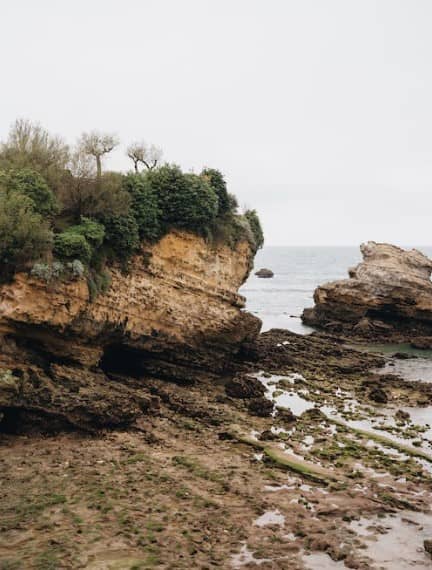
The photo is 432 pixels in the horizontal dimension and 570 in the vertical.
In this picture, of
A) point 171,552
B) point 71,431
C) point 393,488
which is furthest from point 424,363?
point 171,552

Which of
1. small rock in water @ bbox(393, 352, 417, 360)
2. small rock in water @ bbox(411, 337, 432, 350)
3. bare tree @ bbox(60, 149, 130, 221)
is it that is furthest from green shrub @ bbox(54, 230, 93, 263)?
small rock in water @ bbox(411, 337, 432, 350)

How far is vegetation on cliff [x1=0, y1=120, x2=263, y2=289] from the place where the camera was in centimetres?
2038

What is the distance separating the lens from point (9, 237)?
19.6 metres

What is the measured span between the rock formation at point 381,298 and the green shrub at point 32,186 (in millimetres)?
35916

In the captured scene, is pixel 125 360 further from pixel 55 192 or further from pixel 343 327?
pixel 343 327

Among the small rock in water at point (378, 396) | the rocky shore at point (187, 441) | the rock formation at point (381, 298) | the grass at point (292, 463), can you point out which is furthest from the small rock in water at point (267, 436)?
the rock formation at point (381, 298)

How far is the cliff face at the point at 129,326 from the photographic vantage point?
20344 mm

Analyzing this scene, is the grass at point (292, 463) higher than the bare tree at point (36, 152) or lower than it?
lower

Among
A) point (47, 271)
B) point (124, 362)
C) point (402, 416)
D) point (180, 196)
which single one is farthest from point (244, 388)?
point (47, 271)

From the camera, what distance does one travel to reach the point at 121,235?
25125mm

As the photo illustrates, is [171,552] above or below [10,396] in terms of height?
below

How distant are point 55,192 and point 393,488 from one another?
1858cm

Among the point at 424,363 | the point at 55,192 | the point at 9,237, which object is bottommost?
the point at 424,363

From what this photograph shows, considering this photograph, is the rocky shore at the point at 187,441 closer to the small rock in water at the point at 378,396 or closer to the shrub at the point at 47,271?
the small rock in water at the point at 378,396
